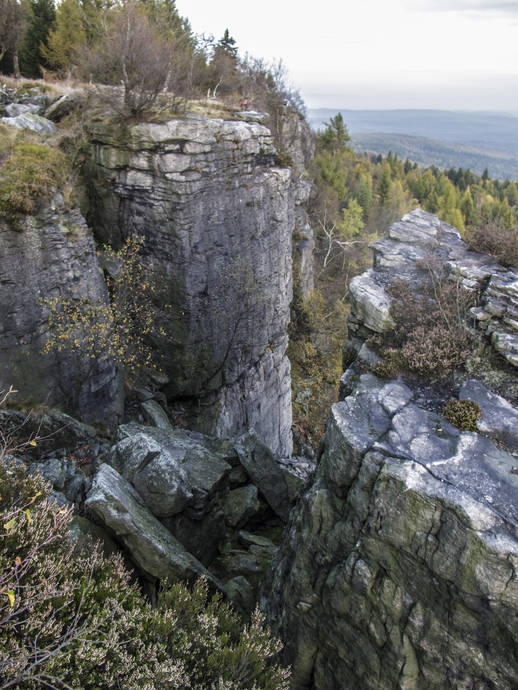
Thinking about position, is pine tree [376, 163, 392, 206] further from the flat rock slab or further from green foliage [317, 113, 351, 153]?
the flat rock slab

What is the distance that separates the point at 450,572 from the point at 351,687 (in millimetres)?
3955

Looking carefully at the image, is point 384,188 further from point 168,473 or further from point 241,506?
point 168,473

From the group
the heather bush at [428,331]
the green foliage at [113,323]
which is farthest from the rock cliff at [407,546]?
the green foliage at [113,323]

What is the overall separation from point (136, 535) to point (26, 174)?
13773 mm

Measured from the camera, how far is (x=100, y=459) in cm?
1554

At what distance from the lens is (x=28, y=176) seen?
50.9 feet

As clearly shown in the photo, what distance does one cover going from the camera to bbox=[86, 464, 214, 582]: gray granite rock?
10.6 m

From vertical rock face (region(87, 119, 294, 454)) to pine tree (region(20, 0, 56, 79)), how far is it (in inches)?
730

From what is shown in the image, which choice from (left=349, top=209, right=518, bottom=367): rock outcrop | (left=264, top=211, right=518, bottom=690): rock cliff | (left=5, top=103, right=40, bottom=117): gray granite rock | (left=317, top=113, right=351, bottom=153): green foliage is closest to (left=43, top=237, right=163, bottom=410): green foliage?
(left=5, top=103, right=40, bottom=117): gray granite rock

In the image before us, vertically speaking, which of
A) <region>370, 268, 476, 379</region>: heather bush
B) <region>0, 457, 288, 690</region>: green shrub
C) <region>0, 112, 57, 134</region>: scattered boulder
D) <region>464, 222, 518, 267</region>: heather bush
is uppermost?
<region>0, 112, 57, 134</region>: scattered boulder

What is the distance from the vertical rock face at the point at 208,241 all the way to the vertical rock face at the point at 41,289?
10.8 ft

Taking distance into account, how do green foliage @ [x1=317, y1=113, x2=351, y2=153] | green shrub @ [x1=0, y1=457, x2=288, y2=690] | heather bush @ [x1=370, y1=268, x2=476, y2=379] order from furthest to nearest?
green foliage @ [x1=317, y1=113, x2=351, y2=153], heather bush @ [x1=370, y1=268, x2=476, y2=379], green shrub @ [x1=0, y1=457, x2=288, y2=690]

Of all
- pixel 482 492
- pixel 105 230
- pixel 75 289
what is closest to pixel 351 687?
pixel 482 492

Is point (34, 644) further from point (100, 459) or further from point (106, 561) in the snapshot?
point (100, 459)
